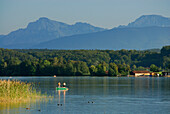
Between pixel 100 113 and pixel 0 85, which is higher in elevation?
pixel 0 85

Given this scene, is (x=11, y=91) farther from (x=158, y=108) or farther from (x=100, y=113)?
(x=158, y=108)

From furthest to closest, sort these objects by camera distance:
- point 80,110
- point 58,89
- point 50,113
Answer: point 58,89 → point 80,110 → point 50,113

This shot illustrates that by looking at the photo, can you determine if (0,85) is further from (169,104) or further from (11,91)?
(169,104)

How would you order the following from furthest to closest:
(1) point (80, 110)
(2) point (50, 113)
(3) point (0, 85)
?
1. (3) point (0, 85)
2. (1) point (80, 110)
3. (2) point (50, 113)

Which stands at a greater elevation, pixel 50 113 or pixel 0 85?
pixel 0 85

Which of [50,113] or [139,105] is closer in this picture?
[50,113]

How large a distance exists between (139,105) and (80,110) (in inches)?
338

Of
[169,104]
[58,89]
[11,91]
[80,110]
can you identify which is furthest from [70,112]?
[58,89]

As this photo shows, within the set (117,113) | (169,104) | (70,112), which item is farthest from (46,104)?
(169,104)

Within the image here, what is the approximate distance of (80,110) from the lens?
142 ft

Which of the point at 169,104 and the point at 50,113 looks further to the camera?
the point at 169,104

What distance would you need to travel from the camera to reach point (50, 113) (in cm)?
4069

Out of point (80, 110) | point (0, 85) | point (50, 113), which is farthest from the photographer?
point (0, 85)

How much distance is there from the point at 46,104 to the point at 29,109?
17.2 feet
